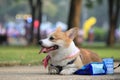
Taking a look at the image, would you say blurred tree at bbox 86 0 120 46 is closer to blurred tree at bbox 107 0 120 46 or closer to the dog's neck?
blurred tree at bbox 107 0 120 46

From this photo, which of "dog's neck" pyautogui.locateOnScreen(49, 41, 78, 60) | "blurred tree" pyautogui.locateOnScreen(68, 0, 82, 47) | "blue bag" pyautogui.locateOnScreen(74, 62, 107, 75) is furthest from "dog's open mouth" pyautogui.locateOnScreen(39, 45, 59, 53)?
"blurred tree" pyautogui.locateOnScreen(68, 0, 82, 47)

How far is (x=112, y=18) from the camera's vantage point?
137ft

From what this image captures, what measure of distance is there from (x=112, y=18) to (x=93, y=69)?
3179 centimetres

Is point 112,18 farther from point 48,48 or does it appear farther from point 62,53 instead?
point 48,48

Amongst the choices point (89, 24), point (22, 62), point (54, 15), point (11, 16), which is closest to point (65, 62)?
point (22, 62)

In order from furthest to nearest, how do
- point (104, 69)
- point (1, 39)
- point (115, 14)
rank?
point (1, 39), point (115, 14), point (104, 69)

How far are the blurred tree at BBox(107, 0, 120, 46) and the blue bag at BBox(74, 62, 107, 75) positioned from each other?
29.3 metres

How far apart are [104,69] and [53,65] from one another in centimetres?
110

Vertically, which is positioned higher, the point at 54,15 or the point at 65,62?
the point at 54,15

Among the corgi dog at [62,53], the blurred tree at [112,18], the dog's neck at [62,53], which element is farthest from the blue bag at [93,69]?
the blurred tree at [112,18]

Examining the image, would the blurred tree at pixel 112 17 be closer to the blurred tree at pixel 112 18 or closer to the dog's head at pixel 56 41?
the blurred tree at pixel 112 18

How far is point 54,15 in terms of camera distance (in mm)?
118375

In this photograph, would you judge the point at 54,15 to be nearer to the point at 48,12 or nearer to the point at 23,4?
the point at 48,12

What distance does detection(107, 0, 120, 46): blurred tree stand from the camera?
39.9 m
